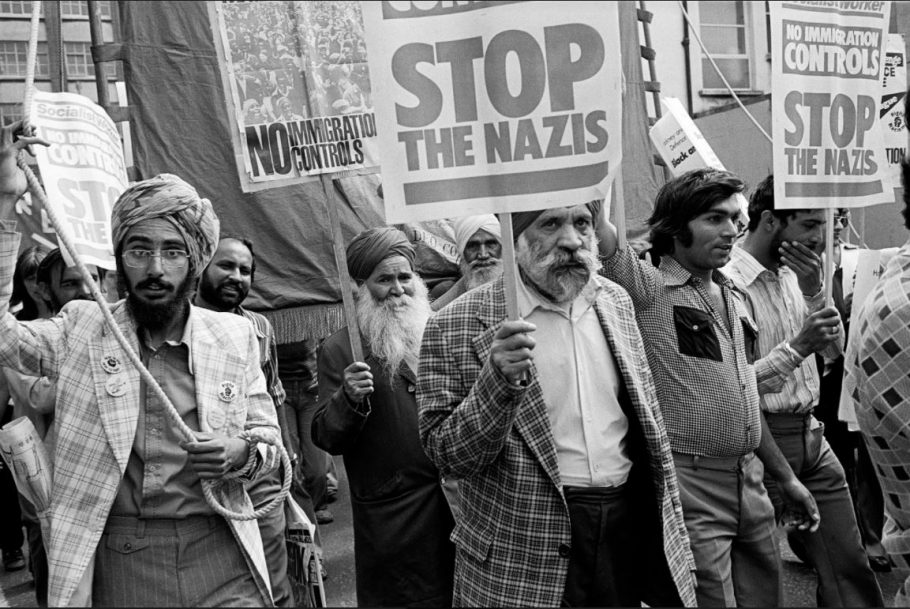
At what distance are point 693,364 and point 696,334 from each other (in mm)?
122

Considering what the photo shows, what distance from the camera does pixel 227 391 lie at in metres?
3.05

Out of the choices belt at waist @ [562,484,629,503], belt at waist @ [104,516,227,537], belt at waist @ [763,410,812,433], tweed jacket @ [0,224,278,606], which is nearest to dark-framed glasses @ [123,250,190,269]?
tweed jacket @ [0,224,278,606]

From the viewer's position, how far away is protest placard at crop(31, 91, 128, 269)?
418 cm

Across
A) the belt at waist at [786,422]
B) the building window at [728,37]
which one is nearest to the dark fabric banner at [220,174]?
the belt at waist at [786,422]

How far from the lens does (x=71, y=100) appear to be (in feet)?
15.4

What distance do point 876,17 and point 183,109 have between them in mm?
4654

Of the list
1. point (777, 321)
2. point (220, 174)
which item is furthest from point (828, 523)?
point (220, 174)

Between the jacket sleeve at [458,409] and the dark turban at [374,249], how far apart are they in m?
1.40

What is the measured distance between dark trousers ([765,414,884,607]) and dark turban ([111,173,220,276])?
255 cm

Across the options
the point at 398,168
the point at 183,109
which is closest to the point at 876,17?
the point at 398,168

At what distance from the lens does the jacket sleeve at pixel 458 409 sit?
2.66 meters

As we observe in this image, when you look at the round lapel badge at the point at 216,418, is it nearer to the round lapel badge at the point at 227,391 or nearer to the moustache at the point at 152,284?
the round lapel badge at the point at 227,391

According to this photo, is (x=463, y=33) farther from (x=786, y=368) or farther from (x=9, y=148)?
(x=786, y=368)

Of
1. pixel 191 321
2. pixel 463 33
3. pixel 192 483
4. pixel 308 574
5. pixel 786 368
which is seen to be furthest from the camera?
pixel 786 368
